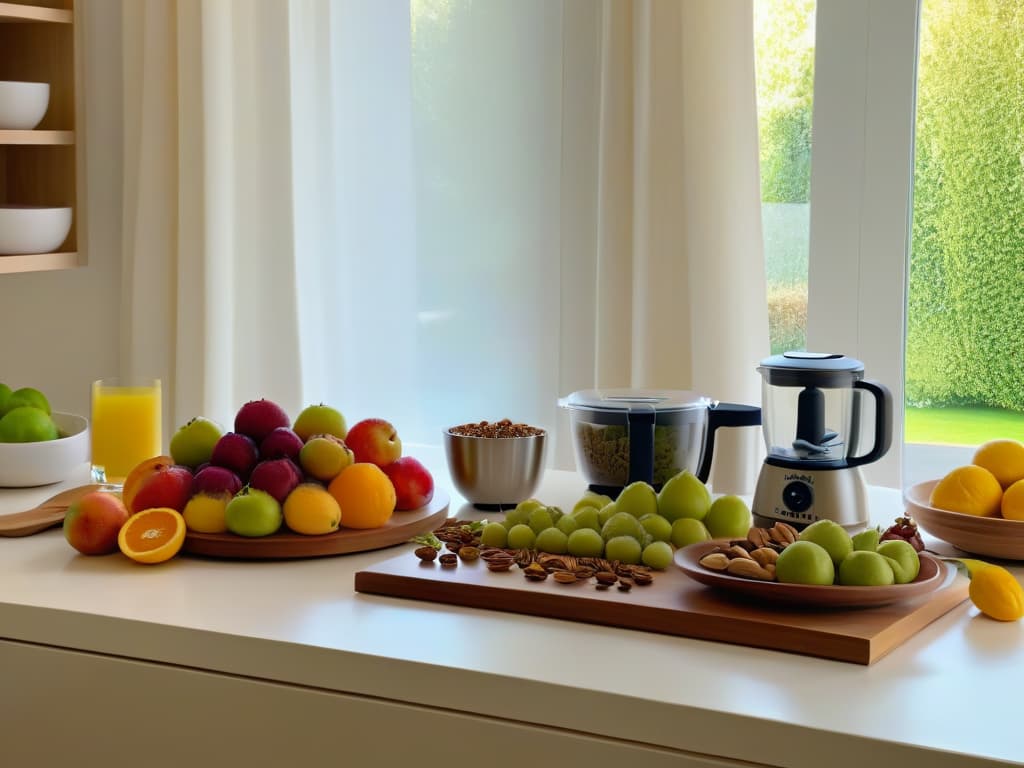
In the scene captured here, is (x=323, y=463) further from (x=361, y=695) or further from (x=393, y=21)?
(x=393, y=21)

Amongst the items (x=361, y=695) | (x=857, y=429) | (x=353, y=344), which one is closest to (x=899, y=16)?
(x=857, y=429)

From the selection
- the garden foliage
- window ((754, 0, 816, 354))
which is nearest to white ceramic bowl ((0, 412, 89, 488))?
window ((754, 0, 816, 354))

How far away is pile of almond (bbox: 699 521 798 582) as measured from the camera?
1.13 metres

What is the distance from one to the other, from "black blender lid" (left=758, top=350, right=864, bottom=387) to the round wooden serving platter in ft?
1.57

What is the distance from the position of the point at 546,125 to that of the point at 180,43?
0.94 meters

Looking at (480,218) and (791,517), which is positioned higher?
(480,218)

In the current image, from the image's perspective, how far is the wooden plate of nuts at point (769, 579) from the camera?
3.56 feet

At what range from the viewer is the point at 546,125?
2814 mm

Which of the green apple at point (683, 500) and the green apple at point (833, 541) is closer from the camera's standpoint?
the green apple at point (833, 541)

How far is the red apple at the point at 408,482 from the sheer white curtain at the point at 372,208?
43.7 inches

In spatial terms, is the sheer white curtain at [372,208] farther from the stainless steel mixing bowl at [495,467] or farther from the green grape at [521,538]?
the green grape at [521,538]

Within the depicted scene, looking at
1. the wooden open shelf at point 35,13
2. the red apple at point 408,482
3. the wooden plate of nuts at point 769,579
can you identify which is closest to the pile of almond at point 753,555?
the wooden plate of nuts at point 769,579

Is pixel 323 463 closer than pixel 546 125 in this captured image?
Yes

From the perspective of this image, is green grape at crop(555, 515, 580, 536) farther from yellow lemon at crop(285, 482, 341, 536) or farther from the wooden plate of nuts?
yellow lemon at crop(285, 482, 341, 536)
